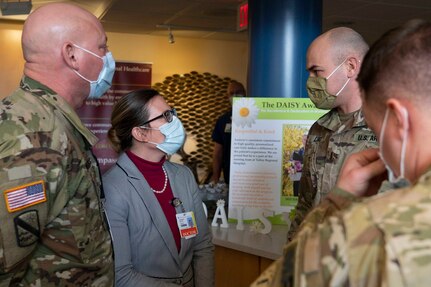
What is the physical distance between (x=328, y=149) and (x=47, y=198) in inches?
49.8

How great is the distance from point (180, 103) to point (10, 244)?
22.9 ft

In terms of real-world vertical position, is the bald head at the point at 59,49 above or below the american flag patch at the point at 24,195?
above

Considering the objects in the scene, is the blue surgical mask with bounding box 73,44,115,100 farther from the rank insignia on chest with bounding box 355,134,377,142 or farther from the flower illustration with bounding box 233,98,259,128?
the flower illustration with bounding box 233,98,259,128

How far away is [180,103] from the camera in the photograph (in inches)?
335

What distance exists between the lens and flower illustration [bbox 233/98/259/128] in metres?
3.69

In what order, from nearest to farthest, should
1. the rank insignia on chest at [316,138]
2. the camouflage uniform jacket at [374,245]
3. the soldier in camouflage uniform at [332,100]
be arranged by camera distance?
1. the camouflage uniform jacket at [374,245]
2. the soldier in camouflage uniform at [332,100]
3. the rank insignia on chest at [316,138]

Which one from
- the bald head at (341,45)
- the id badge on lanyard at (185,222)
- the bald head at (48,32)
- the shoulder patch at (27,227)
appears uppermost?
the bald head at (341,45)

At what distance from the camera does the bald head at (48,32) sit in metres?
1.85

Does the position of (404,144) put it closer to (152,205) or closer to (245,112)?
(152,205)

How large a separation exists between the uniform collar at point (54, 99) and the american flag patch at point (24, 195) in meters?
0.27

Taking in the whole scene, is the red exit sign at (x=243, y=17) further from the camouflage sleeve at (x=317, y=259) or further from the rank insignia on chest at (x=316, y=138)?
the camouflage sleeve at (x=317, y=259)

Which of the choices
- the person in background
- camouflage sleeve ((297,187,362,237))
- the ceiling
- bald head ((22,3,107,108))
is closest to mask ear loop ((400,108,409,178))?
camouflage sleeve ((297,187,362,237))

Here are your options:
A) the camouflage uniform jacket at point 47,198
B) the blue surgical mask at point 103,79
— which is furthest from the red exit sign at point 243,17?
the camouflage uniform jacket at point 47,198

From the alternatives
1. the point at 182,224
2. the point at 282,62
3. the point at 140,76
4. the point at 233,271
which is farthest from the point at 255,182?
the point at 140,76
